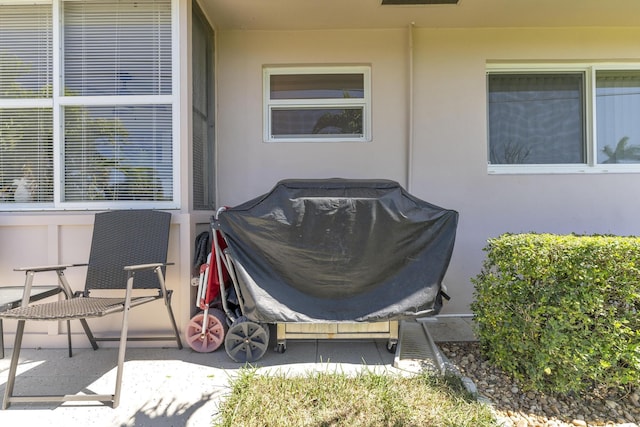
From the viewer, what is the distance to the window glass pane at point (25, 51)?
303 centimetres

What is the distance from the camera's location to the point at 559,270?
2.21m

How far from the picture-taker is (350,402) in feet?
6.86

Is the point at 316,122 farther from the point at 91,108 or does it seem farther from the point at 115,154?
the point at 91,108

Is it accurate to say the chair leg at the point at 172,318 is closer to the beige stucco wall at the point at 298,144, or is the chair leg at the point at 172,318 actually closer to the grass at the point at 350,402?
the grass at the point at 350,402

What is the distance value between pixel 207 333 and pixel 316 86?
109 inches

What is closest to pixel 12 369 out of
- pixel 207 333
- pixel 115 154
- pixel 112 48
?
pixel 207 333

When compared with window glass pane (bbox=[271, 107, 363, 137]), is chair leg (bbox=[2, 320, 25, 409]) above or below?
below

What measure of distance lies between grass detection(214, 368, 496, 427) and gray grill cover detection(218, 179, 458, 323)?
45 cm

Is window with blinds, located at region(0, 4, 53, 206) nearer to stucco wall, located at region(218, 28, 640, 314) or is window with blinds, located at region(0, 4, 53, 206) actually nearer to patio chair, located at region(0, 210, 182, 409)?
patio chair, located at region(0, 210, 182, 409)

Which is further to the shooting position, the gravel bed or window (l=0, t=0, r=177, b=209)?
window (l=0, t=0, r=177, b=209)

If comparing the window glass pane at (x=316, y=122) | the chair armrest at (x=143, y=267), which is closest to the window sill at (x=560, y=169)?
the window glass pane at (x=316, y=122)

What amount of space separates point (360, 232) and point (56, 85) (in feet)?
9.83

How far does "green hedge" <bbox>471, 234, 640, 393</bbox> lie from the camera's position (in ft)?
6.89

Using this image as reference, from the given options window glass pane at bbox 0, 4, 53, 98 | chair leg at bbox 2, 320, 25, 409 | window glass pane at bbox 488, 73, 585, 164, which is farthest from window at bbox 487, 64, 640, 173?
window glass pane at bbox 0, 4, 53, 98
